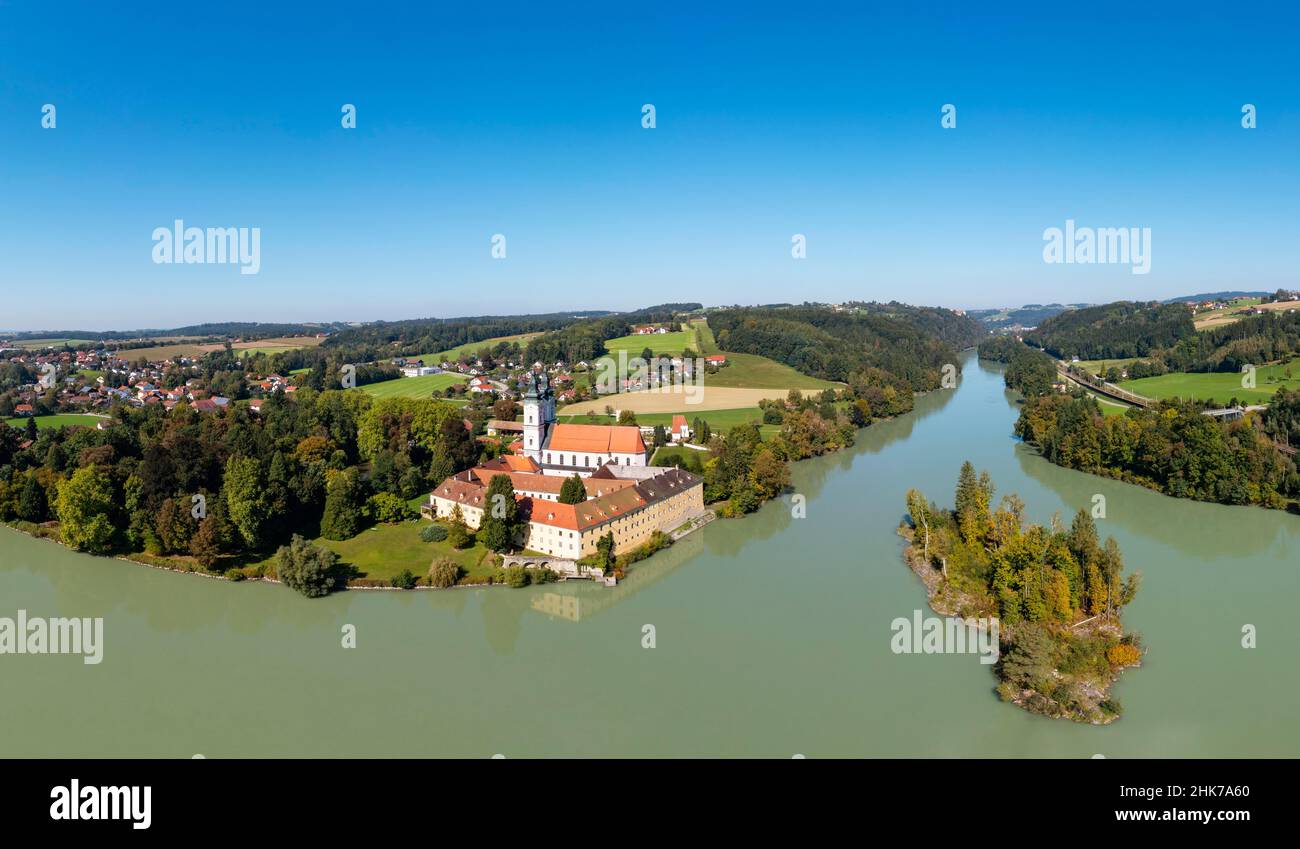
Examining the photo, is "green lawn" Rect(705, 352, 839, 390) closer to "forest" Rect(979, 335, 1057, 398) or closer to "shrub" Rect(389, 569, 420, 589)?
"forest" Rect(979, 335, 1057, 398)

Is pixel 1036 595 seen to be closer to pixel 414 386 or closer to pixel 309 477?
pixel 309 477

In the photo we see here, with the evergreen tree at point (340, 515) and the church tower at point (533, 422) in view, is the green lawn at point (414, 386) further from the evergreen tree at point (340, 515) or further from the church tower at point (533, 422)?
the evergreen tree at point (340, 515)

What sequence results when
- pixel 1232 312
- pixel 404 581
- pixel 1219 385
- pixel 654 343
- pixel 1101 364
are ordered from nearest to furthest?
pixel 404 581 < pixel 1219 385 < pixel 1101 364 < pixel 654 343 < pixel 1232 312

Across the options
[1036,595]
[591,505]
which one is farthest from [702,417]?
[1036,595]

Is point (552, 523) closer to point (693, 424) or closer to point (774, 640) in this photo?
point (774, 640)

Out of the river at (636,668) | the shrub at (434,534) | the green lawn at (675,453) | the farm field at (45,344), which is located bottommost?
the river at (636,668)

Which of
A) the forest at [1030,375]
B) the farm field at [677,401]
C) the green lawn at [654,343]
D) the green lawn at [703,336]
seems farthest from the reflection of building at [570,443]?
the green lawn at [703,336]
